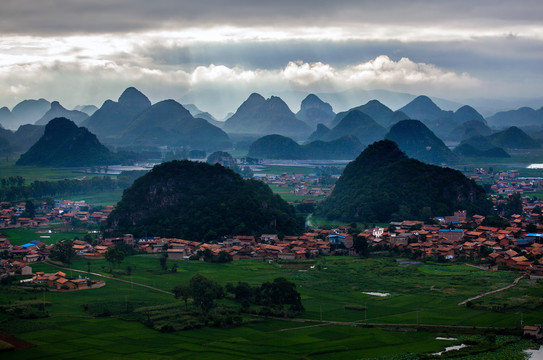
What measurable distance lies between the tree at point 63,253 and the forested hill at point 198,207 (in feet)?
29.8

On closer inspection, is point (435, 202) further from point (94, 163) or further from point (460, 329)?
point (94, 163)

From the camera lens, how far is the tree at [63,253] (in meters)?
40.1

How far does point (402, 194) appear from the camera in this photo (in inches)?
2363

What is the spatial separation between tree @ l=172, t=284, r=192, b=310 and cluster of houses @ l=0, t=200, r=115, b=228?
91.5ft

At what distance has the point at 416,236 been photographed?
47438 millimetres

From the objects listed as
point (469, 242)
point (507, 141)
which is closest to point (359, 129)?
point (507, 141)

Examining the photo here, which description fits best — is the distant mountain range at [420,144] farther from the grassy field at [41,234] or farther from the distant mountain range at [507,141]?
the grassy field at [41,234]

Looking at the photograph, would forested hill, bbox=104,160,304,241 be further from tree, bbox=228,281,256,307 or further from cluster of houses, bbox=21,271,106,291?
tree, bbox=228,281,256,307

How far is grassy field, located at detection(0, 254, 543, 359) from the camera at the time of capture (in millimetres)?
24984

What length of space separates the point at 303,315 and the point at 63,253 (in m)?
17.0

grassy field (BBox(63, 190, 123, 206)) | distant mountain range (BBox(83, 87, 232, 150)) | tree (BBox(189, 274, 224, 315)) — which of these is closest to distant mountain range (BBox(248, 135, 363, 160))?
distant mountain range (BBox(83, 87, 232, 150))

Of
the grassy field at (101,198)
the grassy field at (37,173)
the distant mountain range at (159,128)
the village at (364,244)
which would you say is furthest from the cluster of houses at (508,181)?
the distant mountain range at (159,128)

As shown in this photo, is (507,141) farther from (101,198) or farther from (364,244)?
(364,244)

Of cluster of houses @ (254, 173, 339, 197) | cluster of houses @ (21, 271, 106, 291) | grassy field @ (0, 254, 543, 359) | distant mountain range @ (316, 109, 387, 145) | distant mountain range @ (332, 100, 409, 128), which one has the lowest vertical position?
grassy field @ (0, 254, 543, 359)
